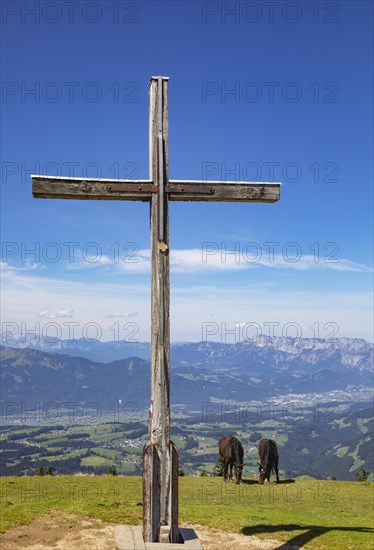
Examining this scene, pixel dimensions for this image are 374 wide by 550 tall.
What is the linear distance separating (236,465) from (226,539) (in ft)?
48.1

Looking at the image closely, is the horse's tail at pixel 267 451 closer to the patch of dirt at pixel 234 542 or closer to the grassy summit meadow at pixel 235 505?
the grassy summit meadow at pixel 235 505

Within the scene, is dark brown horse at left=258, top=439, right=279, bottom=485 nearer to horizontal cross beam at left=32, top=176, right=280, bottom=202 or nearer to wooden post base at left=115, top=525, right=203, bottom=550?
wooden post base at left=115, top=525, right=203, bottom=550

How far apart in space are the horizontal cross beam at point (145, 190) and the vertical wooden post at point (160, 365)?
0.86ft

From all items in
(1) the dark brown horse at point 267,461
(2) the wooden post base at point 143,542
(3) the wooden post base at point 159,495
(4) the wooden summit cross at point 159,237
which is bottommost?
(1) the dark brown horse at point 267,461

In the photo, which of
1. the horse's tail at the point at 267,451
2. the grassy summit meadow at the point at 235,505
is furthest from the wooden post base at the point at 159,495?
the horse's tail at the point at 267,451

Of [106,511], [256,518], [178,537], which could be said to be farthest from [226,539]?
[178,537]

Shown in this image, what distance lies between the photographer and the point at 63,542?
1179 centimetres

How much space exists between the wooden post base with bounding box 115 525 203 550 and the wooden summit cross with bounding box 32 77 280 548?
5.8 inches

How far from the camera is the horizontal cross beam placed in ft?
27.8

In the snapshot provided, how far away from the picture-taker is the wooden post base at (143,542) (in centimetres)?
794

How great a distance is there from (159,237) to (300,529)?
10550 mm

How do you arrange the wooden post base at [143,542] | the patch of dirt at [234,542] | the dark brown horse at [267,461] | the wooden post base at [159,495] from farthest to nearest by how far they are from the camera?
the dark brown horse at [267,461]
the patch of dirt at [234,542]
the wooden post base at [159,495]
the wooden post base at [143,542]

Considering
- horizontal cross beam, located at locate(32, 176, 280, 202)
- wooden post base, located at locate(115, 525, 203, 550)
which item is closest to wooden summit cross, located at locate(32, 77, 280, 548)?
horizontal cross beam, located at locate(32, 176, 280, 202)

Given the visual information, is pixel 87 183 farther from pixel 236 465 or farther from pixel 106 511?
pixel 236 465
